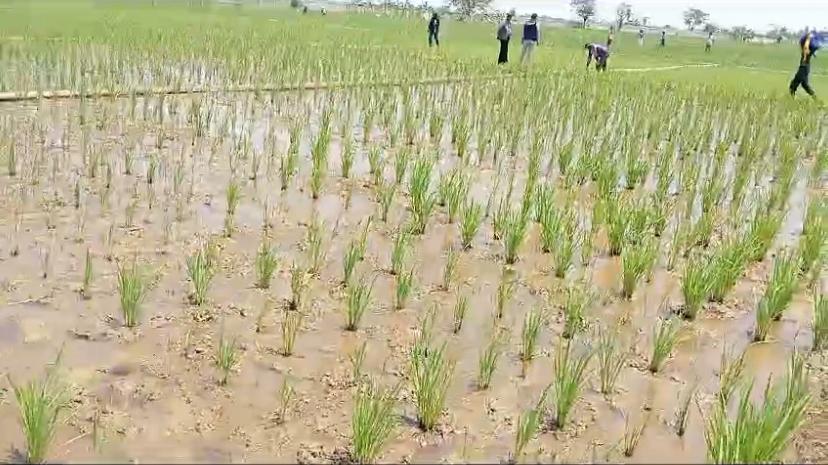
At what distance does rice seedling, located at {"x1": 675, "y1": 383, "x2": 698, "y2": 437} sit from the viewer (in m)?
2.35

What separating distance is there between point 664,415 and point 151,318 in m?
1.91

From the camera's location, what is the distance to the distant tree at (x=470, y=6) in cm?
5584

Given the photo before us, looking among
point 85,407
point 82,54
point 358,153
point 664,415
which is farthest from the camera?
point 82,54

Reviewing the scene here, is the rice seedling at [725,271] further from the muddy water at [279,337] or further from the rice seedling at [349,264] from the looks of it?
the rice seedling at [349,264]

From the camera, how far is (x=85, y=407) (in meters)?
2.24

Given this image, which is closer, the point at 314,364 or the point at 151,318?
the point at 314,364

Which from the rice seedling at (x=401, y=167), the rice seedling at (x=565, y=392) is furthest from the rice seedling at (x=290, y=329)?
the rice seedling at (x=401, y=167)

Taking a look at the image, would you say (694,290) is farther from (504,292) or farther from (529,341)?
(529,341)

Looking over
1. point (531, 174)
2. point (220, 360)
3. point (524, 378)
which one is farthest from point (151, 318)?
point (531, 174)

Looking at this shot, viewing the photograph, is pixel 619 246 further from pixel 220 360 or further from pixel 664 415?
pixel 220 360

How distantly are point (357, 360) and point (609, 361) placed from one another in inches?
34.7

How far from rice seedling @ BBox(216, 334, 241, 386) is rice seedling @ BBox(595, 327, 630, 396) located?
1274 millimetres

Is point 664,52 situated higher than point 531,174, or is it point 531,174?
point 664,52

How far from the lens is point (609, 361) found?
102 inches
